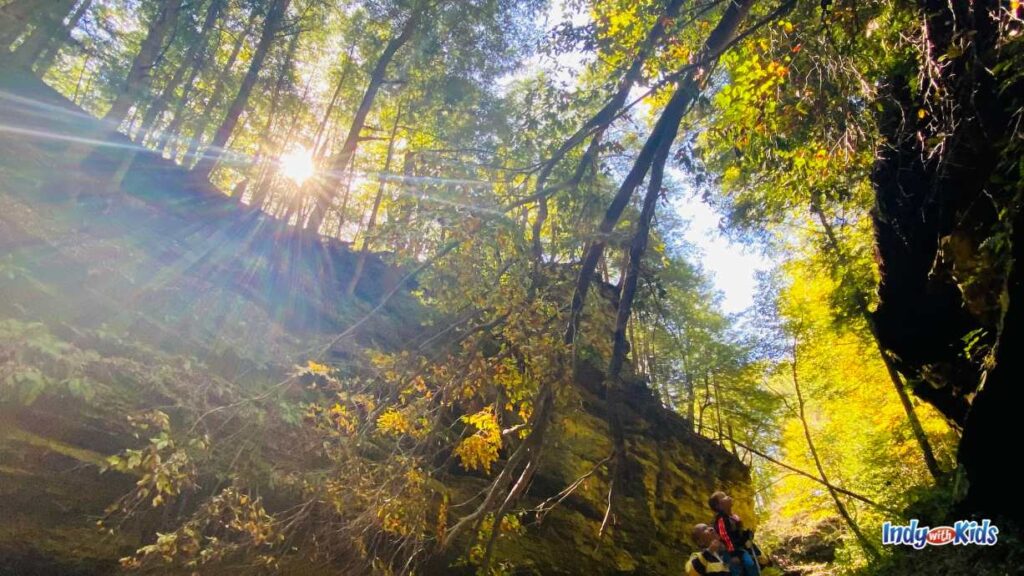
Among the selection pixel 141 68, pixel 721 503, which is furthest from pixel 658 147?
pixel 141 68

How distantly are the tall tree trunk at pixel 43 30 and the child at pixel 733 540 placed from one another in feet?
49.3

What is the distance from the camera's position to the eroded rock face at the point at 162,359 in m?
4.13

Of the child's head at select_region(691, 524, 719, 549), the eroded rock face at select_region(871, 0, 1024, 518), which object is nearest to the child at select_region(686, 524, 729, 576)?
the child's head at select_region(691, 524, 719, 549)

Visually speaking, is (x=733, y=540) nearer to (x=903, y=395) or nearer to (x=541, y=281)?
(x=541, y=281)

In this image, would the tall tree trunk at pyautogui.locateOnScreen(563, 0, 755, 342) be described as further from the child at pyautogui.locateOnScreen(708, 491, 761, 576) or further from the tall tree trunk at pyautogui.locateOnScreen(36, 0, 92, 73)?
the tall tree trunk at pyautogui.locateOnScreen(36, 0, 92, 73)

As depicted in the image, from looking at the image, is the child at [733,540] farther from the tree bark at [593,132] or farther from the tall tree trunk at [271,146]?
the tall tree trunk at [271,146]

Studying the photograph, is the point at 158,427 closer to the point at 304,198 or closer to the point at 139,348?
the point at 139,348

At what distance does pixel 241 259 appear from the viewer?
1138 centimetres

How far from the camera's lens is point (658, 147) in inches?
143

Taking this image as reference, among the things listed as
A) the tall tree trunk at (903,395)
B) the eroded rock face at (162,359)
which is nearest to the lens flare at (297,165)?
the eroded rock face at (162,359)

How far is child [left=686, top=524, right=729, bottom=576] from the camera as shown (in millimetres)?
4824

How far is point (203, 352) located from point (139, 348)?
3.77ft

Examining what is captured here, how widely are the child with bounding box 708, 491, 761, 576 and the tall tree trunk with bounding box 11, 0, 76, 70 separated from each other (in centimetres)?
1502

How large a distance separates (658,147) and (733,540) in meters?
4.77
